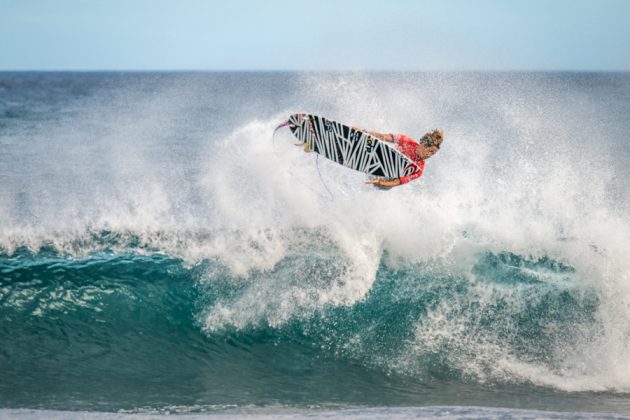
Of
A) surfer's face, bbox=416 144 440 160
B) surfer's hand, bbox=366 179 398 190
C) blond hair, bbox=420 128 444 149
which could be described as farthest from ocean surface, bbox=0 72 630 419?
blond hair, bbox=420 128 444 149

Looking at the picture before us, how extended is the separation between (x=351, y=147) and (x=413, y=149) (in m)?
0.87

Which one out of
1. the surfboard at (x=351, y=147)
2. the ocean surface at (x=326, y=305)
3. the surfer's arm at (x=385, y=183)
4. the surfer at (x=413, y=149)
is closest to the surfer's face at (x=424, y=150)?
the surfer at (x=413, y=149)

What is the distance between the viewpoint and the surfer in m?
8.62

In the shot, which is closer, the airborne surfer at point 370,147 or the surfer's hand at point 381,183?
the airborne surfer at point 370,147

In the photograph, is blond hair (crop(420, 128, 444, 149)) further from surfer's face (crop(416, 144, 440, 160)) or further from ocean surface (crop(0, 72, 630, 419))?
ocean surface (crop(0, 72, 630, 419))

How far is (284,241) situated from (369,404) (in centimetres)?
346

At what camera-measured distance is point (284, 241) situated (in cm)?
986

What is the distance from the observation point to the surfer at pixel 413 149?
8625mm

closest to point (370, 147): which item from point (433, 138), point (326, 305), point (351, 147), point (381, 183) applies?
point (351, 147)

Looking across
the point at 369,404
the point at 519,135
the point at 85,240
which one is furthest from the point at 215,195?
the point at 519,135

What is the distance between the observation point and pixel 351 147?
902 centimetres

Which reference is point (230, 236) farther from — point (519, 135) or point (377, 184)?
point (519, 135)

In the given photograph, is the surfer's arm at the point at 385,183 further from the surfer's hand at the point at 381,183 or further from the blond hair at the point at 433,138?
the blond hair at the point at 433,138

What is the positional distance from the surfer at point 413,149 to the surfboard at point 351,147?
71 millimetres
